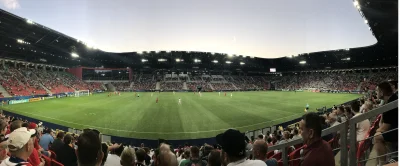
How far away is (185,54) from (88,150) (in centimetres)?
8302

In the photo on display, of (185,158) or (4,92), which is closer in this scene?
(185,158)

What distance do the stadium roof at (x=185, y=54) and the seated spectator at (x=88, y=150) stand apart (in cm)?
3091

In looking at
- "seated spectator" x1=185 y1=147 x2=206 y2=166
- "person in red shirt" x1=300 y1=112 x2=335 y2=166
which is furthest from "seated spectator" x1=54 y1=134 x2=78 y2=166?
"person in red shirt" x1=300 y1=112 x2=335 y2=166

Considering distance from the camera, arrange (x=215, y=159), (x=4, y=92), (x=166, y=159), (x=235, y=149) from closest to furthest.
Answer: (x=235, y=149) < (x=166, y=159) < (x=215, y=159) < (x=4, y=92)

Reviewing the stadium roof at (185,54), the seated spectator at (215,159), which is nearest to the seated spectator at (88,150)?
the seated spectator at (215,159)

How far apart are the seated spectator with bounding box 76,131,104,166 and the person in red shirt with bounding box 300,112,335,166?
2568 millimetres

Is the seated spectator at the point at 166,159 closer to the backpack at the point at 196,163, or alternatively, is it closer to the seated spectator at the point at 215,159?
the seated spectator at the point at 215,159

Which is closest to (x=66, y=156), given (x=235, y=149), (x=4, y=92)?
(x=235, y=149)

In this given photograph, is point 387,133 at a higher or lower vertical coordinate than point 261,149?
higher

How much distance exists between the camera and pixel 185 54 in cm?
8462

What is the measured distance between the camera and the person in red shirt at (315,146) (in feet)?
8.01

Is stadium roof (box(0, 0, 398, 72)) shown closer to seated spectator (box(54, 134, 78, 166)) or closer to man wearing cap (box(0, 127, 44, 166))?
seated spectator (box(54, 134, 78, 166))

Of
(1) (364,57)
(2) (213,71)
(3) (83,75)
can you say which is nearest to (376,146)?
(1) (364,57)

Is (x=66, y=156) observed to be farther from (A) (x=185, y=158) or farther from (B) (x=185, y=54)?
(B) (x=185, y=54)
